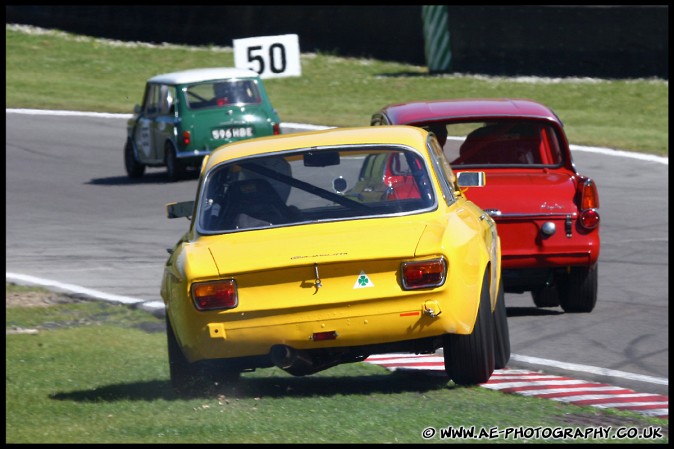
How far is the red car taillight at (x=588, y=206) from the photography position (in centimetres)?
1097

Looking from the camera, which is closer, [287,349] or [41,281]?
[287,349]

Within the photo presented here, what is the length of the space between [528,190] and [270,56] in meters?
13.1

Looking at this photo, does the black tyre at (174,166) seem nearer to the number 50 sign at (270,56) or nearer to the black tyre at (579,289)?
the number 50 sign at (270,56)

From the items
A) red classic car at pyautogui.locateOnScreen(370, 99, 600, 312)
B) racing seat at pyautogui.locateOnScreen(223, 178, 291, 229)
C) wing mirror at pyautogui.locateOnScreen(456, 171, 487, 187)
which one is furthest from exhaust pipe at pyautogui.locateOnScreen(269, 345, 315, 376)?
red classic car at pyautogui.locateOnScreen(370, 99, 600, 312)

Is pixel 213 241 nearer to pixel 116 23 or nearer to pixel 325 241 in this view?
pixel 325 241

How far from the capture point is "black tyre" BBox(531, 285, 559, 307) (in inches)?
471

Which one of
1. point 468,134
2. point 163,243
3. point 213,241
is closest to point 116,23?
point 163,243

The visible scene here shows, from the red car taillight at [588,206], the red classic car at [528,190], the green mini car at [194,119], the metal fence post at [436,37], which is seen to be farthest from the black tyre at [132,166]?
the red car taillight at [588,206]

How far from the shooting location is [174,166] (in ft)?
72.3

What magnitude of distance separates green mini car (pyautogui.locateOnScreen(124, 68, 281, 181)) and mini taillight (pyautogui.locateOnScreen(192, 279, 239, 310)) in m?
14.7

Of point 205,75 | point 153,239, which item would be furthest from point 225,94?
point 153,239

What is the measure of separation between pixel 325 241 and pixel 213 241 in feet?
2.40

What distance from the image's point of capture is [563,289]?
37.3ft

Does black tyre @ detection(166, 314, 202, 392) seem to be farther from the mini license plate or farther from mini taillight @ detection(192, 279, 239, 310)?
the mini license plate
